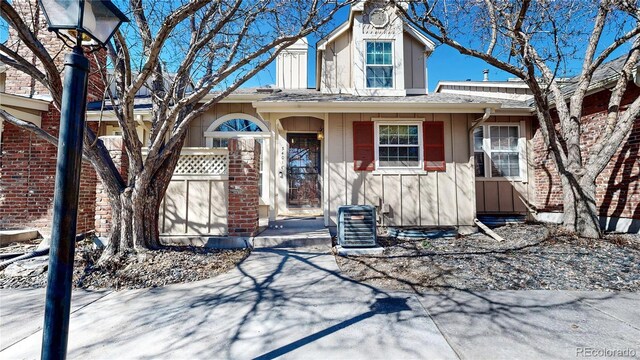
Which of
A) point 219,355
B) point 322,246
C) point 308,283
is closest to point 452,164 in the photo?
point 322,246

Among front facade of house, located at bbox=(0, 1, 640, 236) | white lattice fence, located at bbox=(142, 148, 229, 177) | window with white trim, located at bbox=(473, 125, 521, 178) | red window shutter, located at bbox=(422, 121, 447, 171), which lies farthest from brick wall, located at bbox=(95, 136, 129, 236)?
window with white trim, located at bbox=(473, 125, 521, 178)

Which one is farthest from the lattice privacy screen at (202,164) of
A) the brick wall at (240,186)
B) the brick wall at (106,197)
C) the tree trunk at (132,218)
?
the tree trunk at (132,218)

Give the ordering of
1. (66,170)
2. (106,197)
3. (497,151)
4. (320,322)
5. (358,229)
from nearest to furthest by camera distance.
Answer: (66,170)
(320,322)
(358,229)
(106,197)
(497,151)

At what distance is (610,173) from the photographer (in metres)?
6.04

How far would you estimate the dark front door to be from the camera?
27.0ft

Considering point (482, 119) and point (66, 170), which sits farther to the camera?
point (482, 119)

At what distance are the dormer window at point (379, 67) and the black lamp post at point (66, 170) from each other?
21.9ft

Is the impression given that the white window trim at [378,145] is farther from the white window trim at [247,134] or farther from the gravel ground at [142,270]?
the gravel ground at [142,270]

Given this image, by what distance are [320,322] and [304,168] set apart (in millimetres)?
6068

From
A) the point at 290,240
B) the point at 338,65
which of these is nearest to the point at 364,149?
→ the point at 290,240

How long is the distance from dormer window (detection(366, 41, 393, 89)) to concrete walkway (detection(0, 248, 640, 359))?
581 cm

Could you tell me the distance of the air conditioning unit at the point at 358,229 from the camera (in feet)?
15.4

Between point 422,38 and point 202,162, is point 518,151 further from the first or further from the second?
point 202,162

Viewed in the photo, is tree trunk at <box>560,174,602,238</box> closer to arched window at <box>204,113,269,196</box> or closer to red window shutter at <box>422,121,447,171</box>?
red window shutter at <box>422,121,447,171</box>
